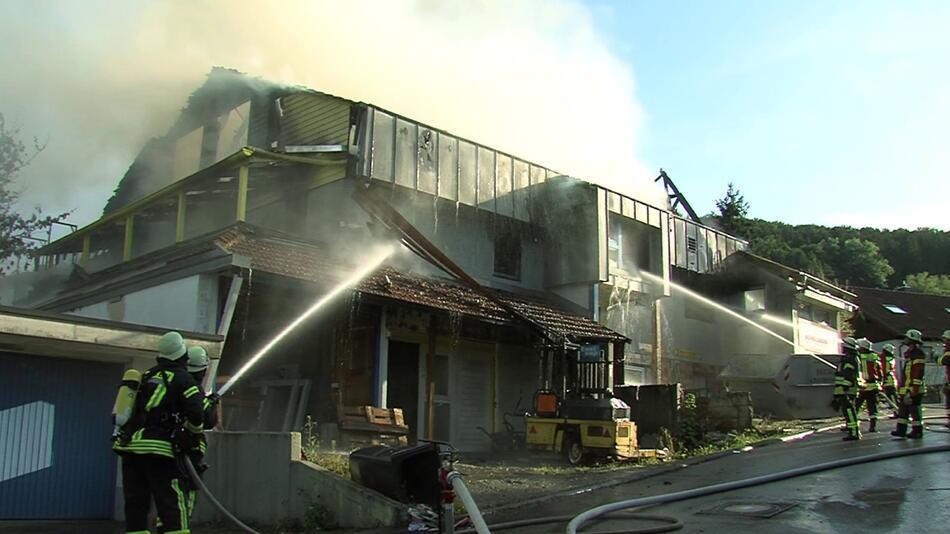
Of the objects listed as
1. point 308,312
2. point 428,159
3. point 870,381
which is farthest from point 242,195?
point 870,381

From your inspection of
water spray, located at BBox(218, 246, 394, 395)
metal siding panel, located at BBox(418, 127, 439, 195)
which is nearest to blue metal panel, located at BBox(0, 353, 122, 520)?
water spray, located at BBox(218, 246, 394, 395)

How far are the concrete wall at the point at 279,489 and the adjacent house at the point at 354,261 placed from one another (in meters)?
1.99

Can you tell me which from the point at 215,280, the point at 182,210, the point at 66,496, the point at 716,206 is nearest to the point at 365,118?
the point at 182,210

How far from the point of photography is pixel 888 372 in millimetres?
14289

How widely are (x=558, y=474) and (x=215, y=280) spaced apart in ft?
18.2

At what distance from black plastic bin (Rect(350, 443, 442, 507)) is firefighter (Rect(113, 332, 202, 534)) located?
2542mm

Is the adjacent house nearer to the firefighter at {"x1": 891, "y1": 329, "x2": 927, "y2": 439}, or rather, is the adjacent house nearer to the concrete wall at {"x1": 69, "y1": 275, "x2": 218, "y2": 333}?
the concrete wall at {"x1": 69, "y1": 275, "x2": 218, "y2": 333}

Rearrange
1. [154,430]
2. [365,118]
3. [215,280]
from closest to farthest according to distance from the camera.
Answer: [154,430] < [215,280] < [365,118]

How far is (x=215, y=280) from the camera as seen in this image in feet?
34.8

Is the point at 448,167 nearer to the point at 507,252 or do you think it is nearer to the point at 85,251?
the point at 507,252

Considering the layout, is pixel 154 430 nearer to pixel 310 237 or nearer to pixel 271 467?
pixel 271 467

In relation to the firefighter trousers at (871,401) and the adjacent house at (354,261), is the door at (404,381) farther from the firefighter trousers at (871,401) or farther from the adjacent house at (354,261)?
the firefighter trousers at (871,401)

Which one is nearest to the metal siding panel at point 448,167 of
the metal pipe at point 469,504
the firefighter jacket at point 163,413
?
the firefighter jacket at point 163,413

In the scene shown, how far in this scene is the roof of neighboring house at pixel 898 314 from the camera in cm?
4344
